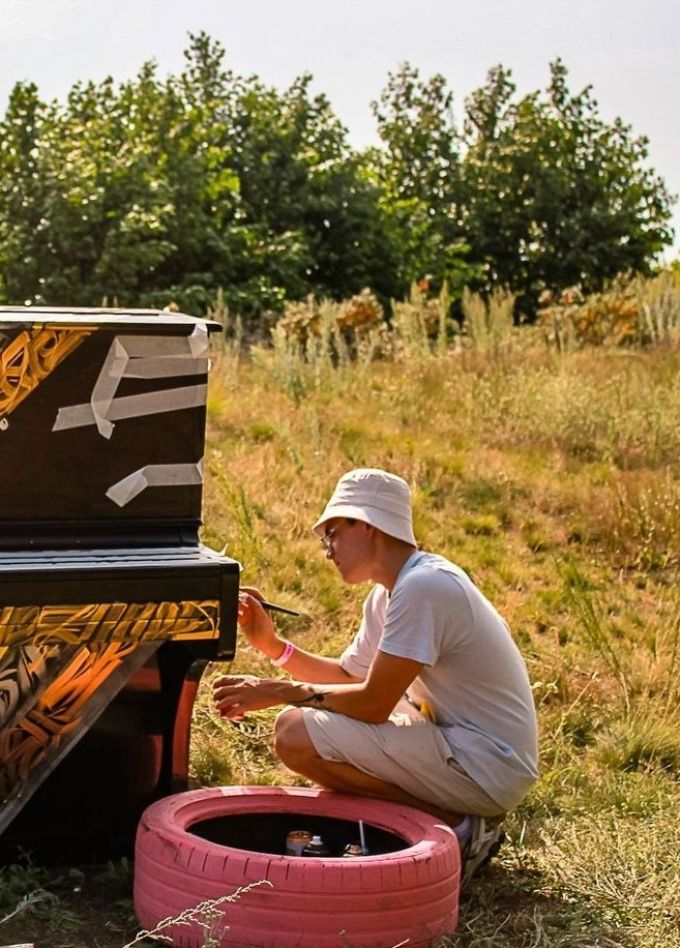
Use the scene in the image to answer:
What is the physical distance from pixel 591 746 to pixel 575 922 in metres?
1.83

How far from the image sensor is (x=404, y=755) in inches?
169

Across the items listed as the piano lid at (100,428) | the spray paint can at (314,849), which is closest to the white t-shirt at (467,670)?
the spray paint can at (314,849)

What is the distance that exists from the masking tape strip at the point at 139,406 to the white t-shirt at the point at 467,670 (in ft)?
2.54

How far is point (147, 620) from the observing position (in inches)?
153

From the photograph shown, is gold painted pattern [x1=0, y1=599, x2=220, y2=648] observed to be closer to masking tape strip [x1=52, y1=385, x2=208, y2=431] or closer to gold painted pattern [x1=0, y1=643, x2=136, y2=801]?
gold painted pattern [x1=0, y1=643, x2=136, y2=801]

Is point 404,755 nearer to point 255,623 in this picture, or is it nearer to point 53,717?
point 255,623

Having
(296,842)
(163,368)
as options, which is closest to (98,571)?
(163,368)

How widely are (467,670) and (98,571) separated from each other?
114 cm

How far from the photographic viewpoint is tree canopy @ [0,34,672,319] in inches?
650

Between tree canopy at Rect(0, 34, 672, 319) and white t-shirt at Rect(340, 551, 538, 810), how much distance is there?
39.8 ft

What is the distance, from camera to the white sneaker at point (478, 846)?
14.2ft

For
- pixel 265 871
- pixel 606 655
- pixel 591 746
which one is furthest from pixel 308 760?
pixel 606 655

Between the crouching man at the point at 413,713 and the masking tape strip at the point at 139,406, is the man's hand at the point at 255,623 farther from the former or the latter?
the masking tape strip at the point at 139,406

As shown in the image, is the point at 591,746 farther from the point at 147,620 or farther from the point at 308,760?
the point at 147,620
